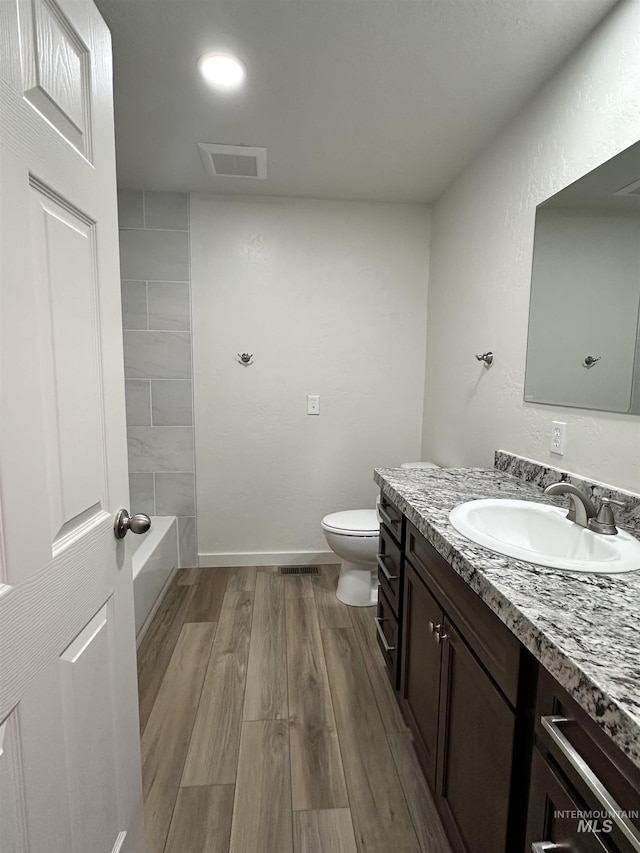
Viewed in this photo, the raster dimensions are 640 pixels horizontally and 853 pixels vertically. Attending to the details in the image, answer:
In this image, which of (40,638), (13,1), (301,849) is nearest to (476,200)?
(13,1)

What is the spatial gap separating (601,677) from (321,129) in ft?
6.98

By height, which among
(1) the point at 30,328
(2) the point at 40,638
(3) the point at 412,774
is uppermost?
(1) the point at 30,328

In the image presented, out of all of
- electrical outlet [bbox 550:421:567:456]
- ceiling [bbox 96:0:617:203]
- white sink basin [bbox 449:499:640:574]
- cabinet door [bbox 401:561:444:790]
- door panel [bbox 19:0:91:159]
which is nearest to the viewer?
door panel [bbox 19:0:91:159]

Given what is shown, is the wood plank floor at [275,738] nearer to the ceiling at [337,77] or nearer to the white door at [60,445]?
the white door at [60,445]

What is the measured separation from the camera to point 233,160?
2033mm

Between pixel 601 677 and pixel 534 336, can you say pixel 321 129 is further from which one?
pixel 601 677

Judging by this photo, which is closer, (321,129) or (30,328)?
(30,328)

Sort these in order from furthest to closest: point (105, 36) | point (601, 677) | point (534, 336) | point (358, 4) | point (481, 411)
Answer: point (481, 411) → point (534, 336) → point (358, 4) → point (105, 36) → point (601, 677)

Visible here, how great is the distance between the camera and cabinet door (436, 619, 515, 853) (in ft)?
2.49

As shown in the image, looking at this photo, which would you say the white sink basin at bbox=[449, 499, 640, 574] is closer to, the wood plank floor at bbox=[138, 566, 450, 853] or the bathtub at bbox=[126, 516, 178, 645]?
the wood plank floor at bbox=[138, 566, 450, 853]

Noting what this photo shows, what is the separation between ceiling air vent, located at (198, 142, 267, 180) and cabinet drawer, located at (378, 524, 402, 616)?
6.23ft

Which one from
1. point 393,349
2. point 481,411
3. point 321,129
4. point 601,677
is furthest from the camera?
point 393,349

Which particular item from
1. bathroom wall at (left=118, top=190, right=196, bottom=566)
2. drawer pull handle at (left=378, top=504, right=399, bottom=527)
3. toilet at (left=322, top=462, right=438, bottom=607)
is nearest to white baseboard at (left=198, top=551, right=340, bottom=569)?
bathroom wall at (left=118, top=190, right=196, bottom=566)

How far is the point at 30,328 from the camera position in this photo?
1.92 feet
